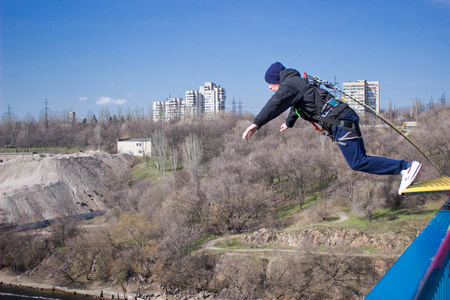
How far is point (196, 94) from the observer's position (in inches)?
3888

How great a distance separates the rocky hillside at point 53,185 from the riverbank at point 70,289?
22.1 ft

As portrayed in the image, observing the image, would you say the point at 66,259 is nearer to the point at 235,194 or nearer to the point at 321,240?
the point at 235,194

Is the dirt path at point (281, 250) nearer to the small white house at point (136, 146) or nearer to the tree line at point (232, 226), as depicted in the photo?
the tree line at point (232, 226)

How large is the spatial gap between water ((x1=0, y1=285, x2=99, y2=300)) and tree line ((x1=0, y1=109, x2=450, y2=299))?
3.90 feet

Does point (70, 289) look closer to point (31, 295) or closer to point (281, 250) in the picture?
point (31, 295)

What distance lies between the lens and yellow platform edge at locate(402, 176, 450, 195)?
3.17m

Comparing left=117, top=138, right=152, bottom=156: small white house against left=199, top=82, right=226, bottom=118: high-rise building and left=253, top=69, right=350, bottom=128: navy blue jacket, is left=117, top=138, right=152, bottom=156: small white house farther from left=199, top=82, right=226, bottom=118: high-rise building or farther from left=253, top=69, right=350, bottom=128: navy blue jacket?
left=253, top=69, right=350, bottom=128: navy blue jacket

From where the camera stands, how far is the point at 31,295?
69.1 feet

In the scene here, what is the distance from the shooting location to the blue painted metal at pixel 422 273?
135 centimetres

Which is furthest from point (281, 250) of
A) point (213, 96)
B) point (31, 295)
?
point (213, 96)

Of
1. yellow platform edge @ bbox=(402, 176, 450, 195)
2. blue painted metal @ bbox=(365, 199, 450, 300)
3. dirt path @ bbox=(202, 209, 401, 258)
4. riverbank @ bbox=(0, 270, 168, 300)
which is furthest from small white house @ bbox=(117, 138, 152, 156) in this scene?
blue painted metal @ bbox=(365, 199, 450, 300)

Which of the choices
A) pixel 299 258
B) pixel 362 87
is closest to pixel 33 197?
pixel 299 258

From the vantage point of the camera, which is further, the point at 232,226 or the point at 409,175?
the point at 232,226

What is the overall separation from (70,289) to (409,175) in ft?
73.9
